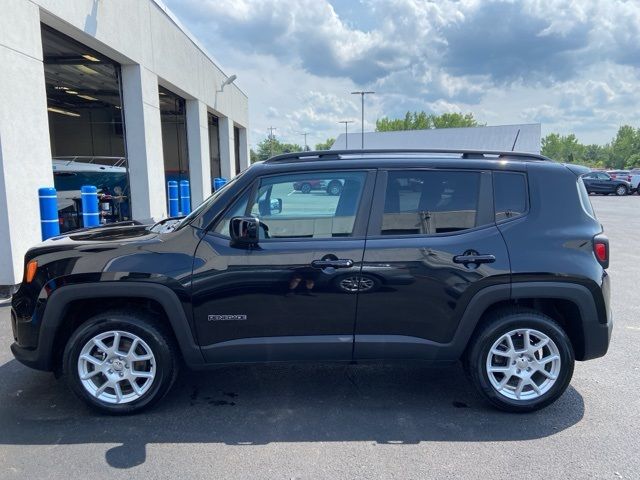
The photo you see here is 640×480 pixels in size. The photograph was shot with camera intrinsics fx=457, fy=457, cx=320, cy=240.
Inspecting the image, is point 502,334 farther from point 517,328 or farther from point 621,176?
point 621,176

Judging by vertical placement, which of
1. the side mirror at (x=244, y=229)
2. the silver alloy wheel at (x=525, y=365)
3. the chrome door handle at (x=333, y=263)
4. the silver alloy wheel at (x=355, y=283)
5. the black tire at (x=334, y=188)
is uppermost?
the black tire at (x=334, y=188)

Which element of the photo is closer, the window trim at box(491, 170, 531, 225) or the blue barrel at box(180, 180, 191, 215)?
the window trim at box(491, 170, 531, 225)

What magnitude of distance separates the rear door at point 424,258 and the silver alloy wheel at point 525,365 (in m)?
0.41

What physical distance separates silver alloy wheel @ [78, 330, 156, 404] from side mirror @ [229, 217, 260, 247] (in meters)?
1.01

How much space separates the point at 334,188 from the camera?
133 inches

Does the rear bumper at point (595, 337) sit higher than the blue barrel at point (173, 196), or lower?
lower

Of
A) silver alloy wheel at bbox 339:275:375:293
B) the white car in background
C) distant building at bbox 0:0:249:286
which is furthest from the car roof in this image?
the white car in background

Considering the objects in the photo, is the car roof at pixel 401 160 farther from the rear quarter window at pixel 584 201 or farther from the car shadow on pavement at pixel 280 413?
the car shadow on pavement at pixel 280 413

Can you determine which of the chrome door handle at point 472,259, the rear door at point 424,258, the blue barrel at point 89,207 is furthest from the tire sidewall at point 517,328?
the blue barrel at point 89,207

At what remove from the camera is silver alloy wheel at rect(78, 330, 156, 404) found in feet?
10.5

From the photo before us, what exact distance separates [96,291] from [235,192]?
1.16 metres

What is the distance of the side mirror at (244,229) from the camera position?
9.99 ft

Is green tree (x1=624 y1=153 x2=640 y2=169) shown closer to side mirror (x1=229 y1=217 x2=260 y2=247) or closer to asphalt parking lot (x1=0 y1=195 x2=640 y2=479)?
asphalt parking lot (x1=0 y1=195 x2=640 y2=479)

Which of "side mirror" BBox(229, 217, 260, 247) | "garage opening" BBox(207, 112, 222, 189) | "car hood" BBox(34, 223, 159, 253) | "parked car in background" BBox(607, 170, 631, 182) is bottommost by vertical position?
"car hood" BBox(34, 223, 159, 253)
